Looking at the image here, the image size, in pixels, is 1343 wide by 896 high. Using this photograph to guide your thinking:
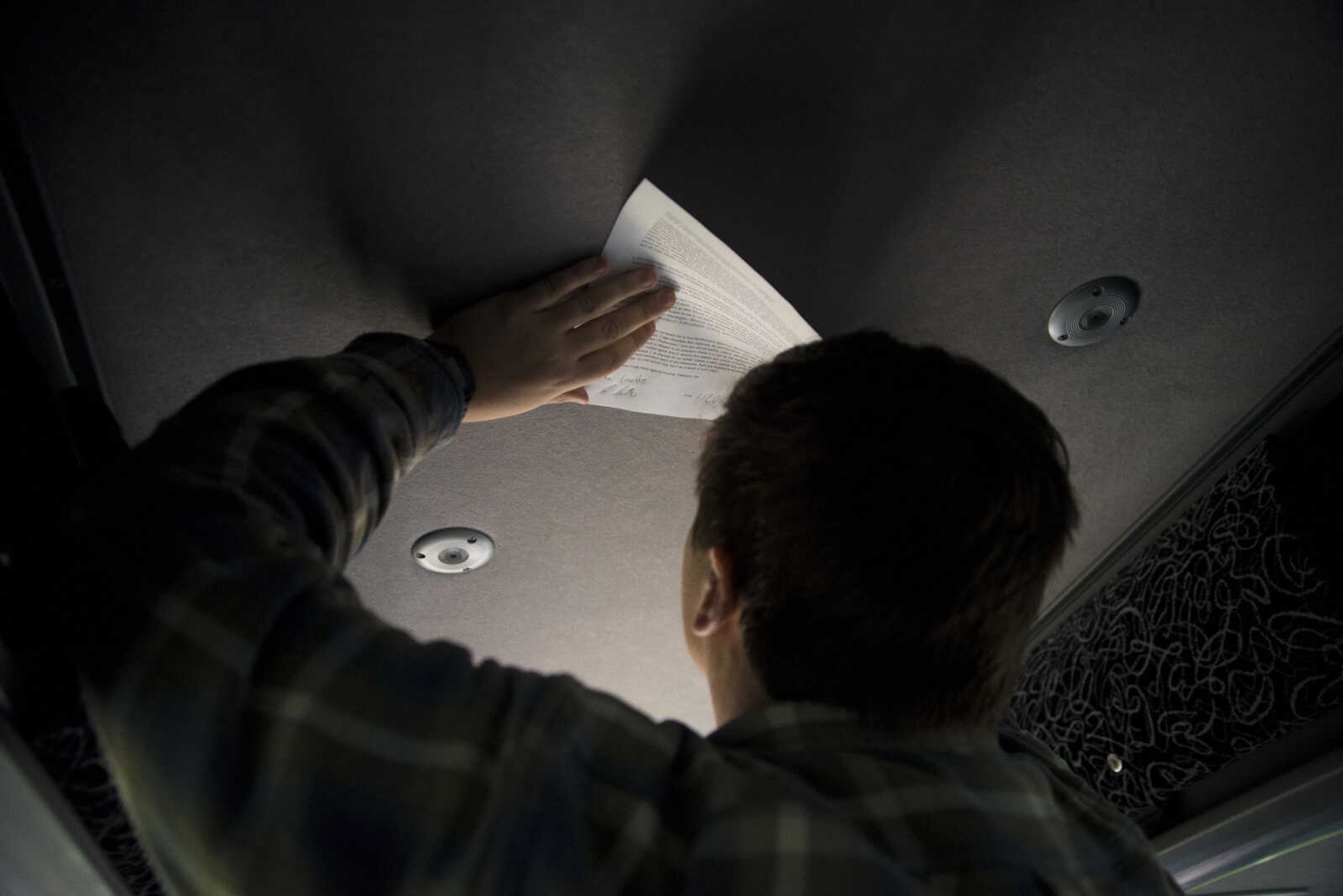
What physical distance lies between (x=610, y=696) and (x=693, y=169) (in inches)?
21.9

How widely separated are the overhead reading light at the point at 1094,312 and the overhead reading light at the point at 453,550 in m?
0.86

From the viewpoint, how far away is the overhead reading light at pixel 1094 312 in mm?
1094

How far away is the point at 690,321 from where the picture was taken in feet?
3.35

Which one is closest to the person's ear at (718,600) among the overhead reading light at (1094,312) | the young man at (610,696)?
the young man at (610,696)

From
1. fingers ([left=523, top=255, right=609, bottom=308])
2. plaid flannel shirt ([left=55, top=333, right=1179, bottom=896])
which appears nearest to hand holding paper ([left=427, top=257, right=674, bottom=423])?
fingers ([left=523, top=255, right=609, bottom=308])

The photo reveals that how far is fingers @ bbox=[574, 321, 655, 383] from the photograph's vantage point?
3.32 ft

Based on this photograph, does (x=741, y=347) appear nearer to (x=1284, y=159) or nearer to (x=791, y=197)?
(x=791, y=197)

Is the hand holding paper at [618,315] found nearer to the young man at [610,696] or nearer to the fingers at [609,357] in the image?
the fingers at [609,357]

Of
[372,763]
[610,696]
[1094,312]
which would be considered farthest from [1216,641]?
[372,763]

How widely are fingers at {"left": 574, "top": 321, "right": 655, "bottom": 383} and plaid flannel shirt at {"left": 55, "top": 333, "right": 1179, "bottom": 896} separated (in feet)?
1.39
